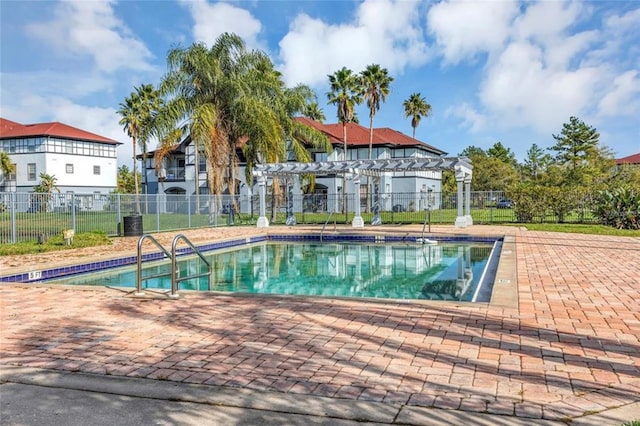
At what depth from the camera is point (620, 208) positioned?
65.6 feet

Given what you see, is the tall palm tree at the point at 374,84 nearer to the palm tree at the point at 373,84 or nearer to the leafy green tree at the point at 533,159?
the palm tree at the point at 373,84

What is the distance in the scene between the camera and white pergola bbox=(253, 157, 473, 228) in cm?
2153

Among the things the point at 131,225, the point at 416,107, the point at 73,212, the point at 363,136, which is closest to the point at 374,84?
the point at 363,136

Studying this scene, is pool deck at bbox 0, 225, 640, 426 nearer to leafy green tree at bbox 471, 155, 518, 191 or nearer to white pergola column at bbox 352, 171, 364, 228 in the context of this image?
white pergola column at bbox 352, 171, 364, 228

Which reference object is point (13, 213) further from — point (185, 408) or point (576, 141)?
point (576, 141)

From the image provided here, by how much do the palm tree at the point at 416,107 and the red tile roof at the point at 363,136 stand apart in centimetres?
226

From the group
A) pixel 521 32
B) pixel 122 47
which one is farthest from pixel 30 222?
pixel 521 32

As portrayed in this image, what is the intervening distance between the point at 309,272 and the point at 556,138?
3695 cm

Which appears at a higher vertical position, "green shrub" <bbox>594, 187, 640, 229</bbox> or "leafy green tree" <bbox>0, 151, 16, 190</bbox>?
"leafy green tree" <bbox>0, 151, 16, 190</bbox>

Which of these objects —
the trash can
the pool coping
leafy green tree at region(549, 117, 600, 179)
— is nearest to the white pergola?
the pool coping

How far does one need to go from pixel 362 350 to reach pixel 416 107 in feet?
142

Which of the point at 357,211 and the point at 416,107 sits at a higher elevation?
the point at 416,107

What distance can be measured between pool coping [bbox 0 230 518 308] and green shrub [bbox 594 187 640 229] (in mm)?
6745

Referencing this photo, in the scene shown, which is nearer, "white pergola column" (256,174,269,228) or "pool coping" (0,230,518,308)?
"pool coping" (0,230,518,308)
